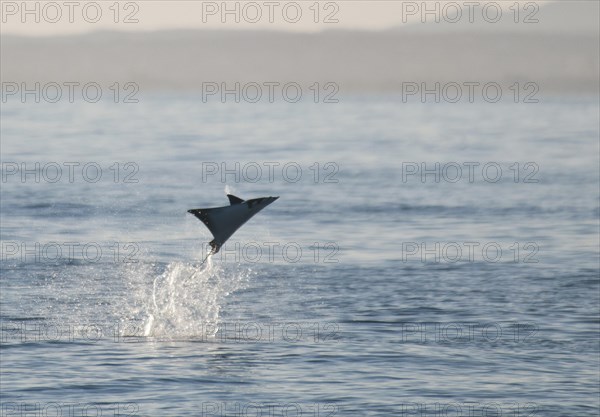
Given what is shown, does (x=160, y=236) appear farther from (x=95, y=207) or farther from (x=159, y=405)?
(x=159, y=405)

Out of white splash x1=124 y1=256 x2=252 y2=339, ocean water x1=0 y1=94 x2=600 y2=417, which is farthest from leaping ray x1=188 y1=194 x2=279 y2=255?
ocean water x1=0 y1=94 x2=600 y2=417

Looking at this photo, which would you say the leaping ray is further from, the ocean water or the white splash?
the ocean water

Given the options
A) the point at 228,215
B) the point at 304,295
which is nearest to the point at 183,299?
the point at 304,295

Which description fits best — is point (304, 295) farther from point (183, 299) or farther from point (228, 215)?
point (228, 215)

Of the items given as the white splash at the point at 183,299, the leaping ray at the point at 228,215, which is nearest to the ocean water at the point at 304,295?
the white splash at the point at 183,299

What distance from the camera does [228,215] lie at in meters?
21.5

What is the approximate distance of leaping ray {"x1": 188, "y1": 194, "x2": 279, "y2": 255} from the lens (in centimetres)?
2133

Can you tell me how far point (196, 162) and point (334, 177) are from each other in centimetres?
1208

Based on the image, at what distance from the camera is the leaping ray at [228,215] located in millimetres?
21328

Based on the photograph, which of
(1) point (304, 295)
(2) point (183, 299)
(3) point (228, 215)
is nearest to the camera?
(3) point (228, 215)

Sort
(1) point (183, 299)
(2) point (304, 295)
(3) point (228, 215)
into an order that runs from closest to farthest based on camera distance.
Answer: (3) point (228, 215), (1) point (183, 299), (2) point (304, 295)

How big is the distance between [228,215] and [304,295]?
6136mm

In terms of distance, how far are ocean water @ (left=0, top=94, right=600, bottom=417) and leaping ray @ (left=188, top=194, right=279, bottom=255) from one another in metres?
2.17

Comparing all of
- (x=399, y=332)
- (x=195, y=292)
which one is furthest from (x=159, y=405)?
(x=195, y=292)
